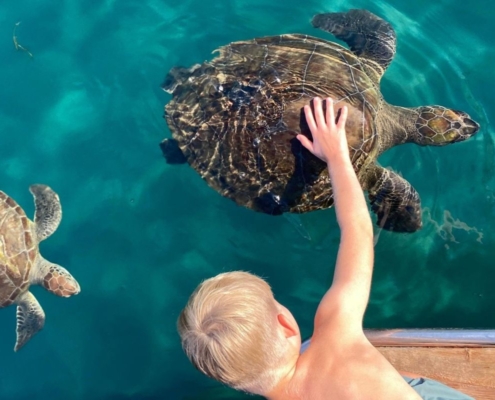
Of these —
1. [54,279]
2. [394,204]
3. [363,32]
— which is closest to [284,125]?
[394,204]

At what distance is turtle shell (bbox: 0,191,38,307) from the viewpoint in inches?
180

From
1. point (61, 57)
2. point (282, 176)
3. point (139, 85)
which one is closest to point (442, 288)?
point (282, 176)

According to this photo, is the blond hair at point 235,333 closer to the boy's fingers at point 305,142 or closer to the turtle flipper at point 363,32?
the boy's fingers at point 305,142

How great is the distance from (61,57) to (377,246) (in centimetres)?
429

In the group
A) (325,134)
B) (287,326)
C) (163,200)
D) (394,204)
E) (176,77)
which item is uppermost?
(325,134)

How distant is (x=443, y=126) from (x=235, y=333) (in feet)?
10.3

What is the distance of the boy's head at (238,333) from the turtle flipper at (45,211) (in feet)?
9.75

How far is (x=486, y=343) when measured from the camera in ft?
11.3

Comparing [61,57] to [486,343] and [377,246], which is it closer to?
[377,246]

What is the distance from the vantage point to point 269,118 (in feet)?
11.5

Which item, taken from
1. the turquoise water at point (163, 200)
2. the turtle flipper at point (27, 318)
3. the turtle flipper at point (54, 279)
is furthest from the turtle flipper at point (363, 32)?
the turtle flipper at point (27, 318)

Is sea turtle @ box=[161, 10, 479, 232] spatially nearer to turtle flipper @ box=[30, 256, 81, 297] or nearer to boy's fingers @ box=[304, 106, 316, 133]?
boy's fingers @ box=[304, 106, 316, 133]

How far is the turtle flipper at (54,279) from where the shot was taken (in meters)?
4.52

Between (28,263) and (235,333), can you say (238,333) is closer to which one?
(235,333)
